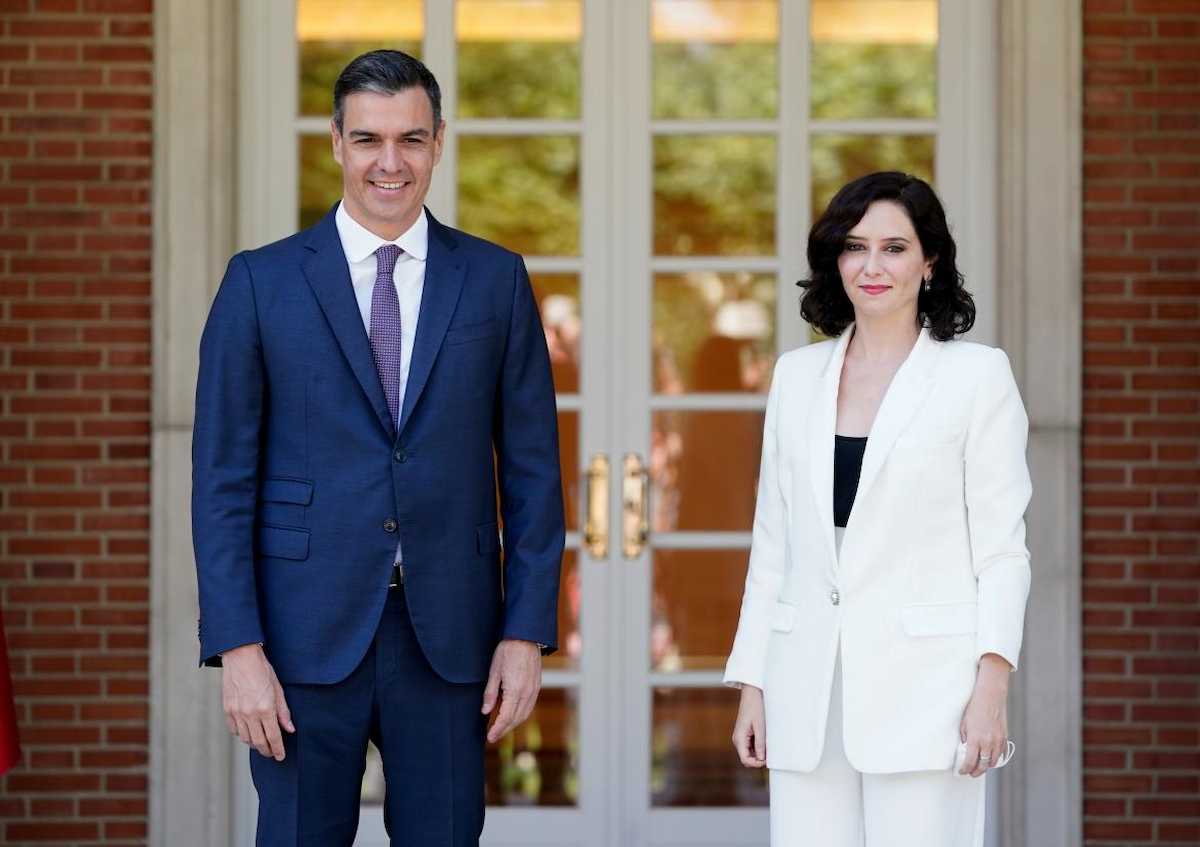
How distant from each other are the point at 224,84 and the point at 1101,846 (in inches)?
127

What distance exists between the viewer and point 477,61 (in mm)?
4922

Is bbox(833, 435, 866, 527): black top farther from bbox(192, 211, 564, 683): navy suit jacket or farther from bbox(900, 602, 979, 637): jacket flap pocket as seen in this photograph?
bbox(192, 211, 564, 683): navy suit jacket

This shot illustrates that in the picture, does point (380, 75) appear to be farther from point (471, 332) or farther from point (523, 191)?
point (523, 191)

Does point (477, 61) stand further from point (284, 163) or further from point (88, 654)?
point (88, 654)

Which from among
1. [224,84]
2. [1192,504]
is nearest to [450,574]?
[224,84]

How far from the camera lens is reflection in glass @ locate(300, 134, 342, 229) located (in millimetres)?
4773

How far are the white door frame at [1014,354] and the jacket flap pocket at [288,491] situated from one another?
173 centimetres

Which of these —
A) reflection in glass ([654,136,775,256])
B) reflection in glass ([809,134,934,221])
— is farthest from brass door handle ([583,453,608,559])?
reflection in glass ([809,134,934,221])

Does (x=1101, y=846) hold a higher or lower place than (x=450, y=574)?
lower

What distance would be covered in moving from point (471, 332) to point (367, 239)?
0.25 metres

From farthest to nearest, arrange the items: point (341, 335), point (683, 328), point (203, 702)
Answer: point (683, 328), point (203, 702), point (341, 335)

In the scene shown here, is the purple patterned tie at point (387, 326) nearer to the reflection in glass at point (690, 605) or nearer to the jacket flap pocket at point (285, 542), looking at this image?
the jacket flap pocket at point (285, 542)

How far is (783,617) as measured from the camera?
2920mm

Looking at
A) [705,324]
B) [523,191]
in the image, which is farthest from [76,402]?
[705,324]
